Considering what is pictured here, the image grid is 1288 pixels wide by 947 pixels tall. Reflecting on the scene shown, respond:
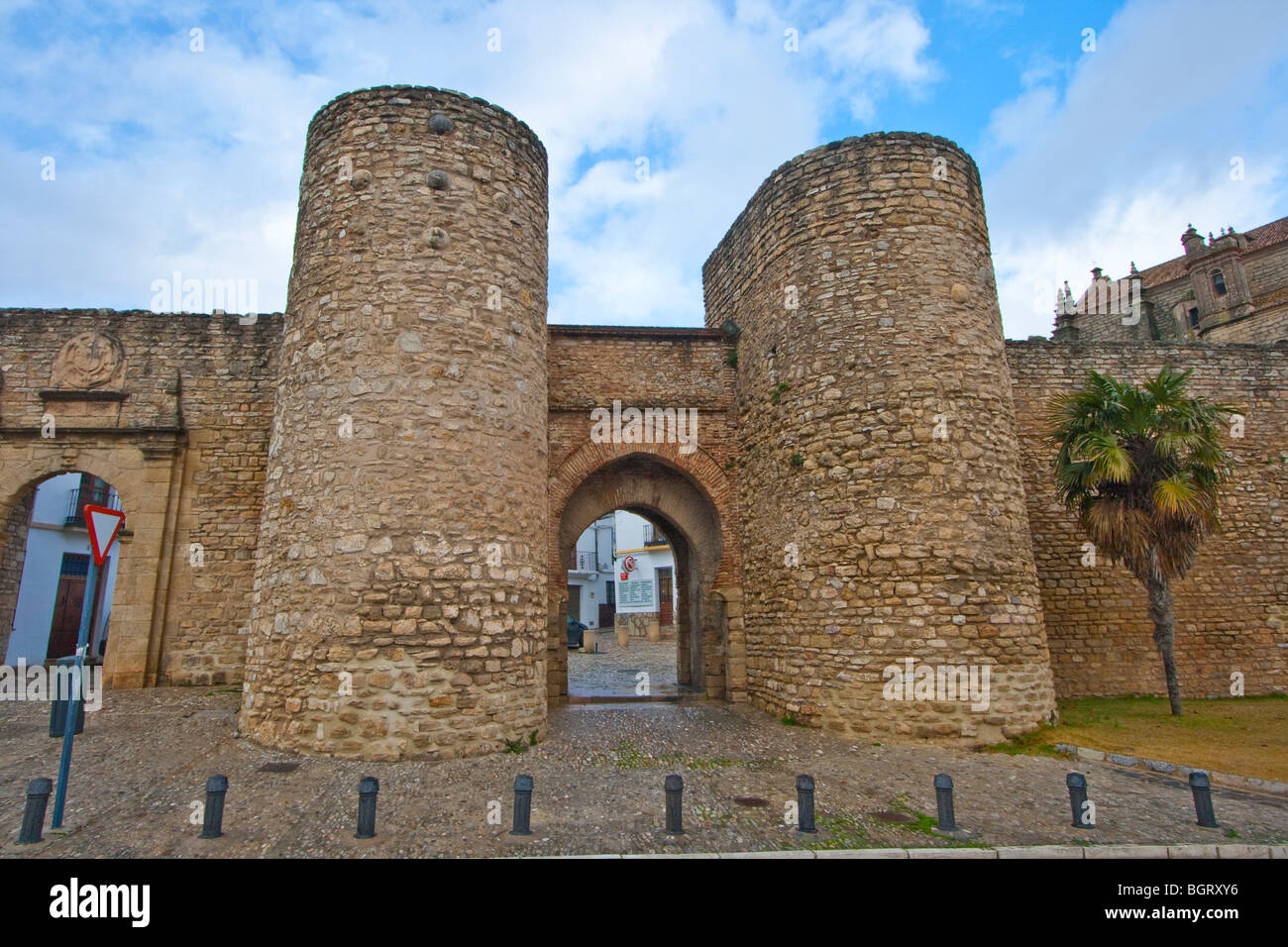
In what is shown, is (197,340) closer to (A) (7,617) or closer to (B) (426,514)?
(A) (7,617)

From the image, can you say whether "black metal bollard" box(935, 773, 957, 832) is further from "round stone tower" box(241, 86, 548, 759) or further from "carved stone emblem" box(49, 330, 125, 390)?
"carved stone emblem" box(49, 330, 125, 390)

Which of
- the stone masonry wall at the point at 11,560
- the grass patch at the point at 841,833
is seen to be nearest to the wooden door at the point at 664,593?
the stone masonry wall at the point at 11,560

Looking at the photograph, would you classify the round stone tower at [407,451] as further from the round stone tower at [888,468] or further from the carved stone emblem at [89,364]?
the carved stone emblem at [89,364]

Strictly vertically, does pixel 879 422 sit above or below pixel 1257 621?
above

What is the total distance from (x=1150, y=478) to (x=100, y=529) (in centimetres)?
1153

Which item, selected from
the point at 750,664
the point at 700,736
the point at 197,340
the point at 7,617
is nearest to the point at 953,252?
the point at 750,664

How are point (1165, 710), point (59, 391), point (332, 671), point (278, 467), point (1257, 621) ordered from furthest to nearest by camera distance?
1. point (1257, 621)
2. point (59, 391)
3. point (1165, 710)
4. point (278, 467)
5. point (332, 671)

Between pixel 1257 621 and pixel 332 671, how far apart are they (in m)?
14.1

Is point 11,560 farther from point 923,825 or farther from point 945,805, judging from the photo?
point 945,805

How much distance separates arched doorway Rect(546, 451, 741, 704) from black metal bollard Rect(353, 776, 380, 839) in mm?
5299

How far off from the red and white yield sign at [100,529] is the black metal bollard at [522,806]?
357cm

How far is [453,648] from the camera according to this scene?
709 centimetres

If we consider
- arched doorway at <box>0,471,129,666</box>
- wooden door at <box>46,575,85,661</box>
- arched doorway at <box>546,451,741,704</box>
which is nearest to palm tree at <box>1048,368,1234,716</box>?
arched doorway at <box>546,451,741,704</box>

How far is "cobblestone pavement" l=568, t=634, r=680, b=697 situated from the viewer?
1239 cm
